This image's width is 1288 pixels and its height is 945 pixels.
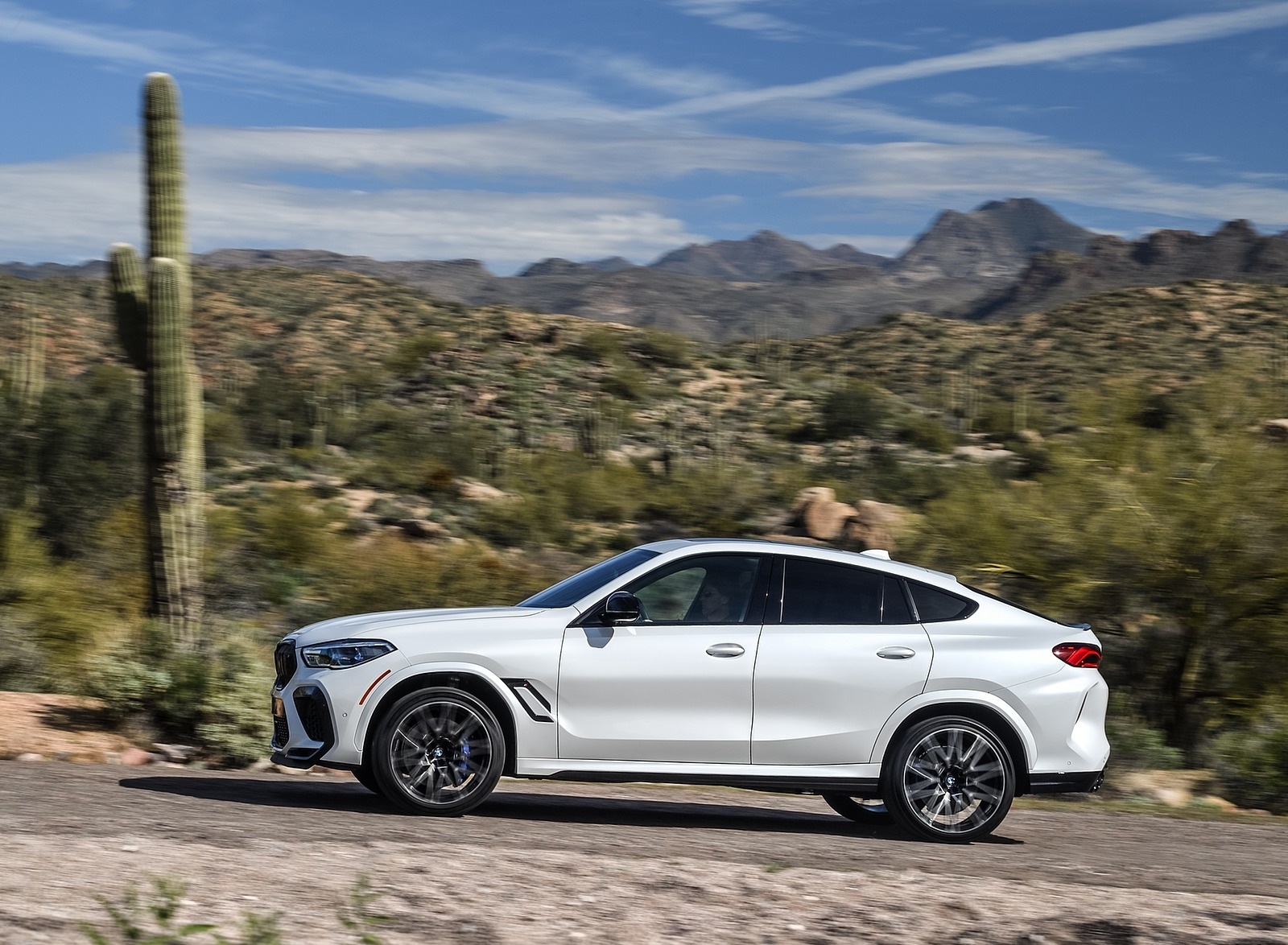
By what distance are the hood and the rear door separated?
1424mm

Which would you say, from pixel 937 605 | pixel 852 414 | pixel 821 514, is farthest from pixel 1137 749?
pixel 852 414

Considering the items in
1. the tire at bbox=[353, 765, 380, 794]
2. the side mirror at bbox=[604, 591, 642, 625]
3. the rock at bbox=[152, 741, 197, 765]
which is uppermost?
the side mirror at bbox=[604, 591, 642, 625]

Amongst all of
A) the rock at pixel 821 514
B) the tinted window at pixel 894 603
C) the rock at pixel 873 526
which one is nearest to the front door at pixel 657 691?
the tinted window at pixel 894 603

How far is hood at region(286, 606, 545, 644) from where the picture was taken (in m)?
8.37

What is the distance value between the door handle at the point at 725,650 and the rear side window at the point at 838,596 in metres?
0.37

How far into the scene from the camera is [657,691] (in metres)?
8.33

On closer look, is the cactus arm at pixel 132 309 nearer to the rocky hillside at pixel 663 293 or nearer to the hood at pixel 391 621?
the hood at pixel 391 621

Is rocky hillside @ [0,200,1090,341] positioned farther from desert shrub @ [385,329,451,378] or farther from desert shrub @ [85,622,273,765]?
desert shrub @ [85,622,273,765]

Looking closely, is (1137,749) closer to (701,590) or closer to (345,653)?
(701,590)

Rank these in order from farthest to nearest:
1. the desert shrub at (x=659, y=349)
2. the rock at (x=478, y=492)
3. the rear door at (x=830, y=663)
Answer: the desert shrub at (x=659, y=349), the rock at (x=478, y=492), the rear door at (x=830, y=663)

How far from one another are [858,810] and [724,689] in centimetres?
212

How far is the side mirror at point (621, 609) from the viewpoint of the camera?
8359 millimetres

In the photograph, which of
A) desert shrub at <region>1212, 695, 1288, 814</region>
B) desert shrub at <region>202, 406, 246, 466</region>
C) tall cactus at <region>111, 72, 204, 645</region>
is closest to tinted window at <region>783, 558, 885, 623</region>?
desert shrub at <region>1212, 695, 1288, 814</region>

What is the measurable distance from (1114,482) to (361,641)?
11.1 metres
